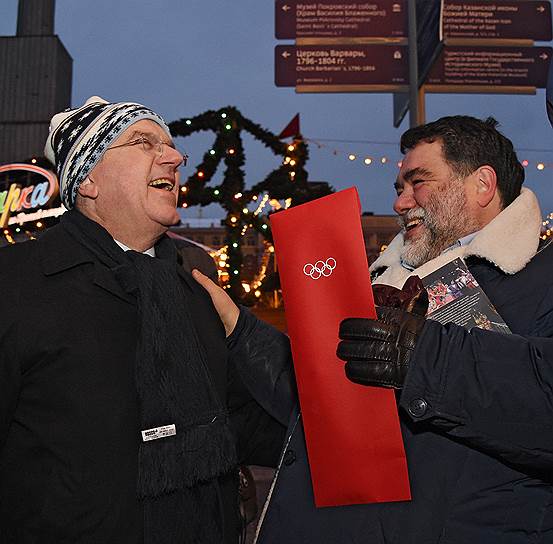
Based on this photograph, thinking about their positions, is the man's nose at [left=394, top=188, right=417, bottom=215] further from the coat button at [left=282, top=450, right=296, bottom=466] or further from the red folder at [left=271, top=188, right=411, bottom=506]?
the coat button at [left=282, top=450, right=296, bottom=466]

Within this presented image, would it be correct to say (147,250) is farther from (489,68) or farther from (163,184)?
(489,68)

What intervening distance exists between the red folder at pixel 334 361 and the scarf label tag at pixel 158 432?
18.7 inches

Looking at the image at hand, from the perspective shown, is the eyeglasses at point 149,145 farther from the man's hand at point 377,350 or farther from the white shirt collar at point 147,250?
the man's hand at point 377,350

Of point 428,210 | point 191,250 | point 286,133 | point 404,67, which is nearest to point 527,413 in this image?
point 428,210

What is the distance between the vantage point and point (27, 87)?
1216 inches

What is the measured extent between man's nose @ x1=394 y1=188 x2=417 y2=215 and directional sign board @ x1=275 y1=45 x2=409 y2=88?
485 cm

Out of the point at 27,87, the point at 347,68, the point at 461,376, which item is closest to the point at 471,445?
the point at 461,376

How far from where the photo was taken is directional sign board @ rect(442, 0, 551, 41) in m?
6.79

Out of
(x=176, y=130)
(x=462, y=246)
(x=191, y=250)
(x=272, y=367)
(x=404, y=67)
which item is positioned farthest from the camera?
(x=176, y=130)

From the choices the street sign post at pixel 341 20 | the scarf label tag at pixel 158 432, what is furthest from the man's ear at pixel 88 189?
the street sign post at pixel 341 20

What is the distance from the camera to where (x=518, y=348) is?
4.69ft

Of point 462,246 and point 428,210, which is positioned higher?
point 428,210

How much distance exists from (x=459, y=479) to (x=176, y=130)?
8350mm

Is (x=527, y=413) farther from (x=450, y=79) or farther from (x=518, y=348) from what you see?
(x=450, y=79)
